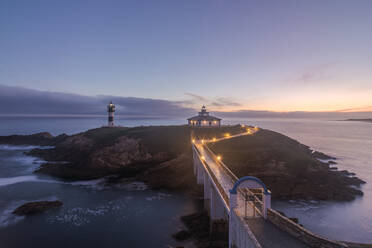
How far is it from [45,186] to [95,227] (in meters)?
14.8

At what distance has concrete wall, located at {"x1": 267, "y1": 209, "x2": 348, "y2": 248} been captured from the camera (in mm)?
7713

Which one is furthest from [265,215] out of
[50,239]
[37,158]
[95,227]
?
[37,158]

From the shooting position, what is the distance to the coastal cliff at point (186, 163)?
86.4ft

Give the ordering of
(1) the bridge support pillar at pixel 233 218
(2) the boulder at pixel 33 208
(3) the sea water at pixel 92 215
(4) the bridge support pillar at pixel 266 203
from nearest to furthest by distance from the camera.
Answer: (4) the bridge support pillar at pixel 266 203 < (1) the bridge support pillar at pixel 233 218 < (3) the sea water at pixel 92 215 < (2) the boulder at pixel 33 208

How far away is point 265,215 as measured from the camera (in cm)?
987

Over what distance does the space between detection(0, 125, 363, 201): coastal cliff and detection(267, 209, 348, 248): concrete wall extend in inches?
650

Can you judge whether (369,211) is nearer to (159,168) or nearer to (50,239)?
(159,168)

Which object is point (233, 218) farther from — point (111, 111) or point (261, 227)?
point (111, 111)

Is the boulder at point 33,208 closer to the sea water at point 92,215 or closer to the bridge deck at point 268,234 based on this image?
the sea water at point 92,215

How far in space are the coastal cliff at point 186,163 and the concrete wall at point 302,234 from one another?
16.5 meters

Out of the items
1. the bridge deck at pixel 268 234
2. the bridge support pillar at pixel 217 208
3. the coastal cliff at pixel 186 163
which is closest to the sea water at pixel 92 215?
the bridge support pillar at pixel 217 208

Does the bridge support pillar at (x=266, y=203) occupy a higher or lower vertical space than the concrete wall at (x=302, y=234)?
higher

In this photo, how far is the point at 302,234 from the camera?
8.27m

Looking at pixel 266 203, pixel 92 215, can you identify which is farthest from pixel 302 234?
pixel 92 215
